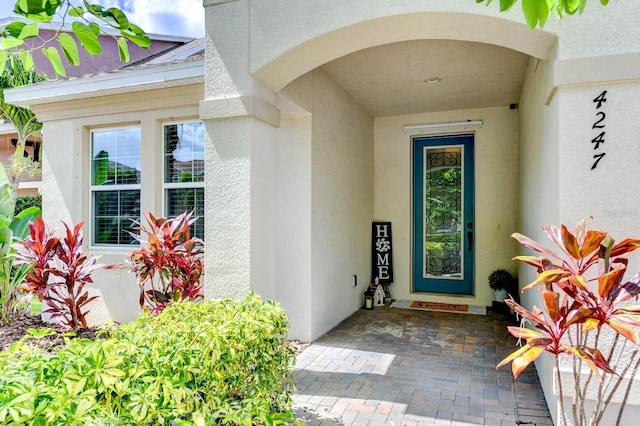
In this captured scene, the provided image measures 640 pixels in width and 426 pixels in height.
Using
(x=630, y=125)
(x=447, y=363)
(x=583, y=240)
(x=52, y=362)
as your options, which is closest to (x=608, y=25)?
(x=630, y=125)

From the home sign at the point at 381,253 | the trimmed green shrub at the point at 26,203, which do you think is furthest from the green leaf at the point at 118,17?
the trimmed green shrub at the point at 26,203

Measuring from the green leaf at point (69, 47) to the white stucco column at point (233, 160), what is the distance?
81.8 inches

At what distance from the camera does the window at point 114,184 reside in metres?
6.07

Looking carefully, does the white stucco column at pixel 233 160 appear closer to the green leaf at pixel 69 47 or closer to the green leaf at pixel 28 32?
the green leaf at pixel 69 47

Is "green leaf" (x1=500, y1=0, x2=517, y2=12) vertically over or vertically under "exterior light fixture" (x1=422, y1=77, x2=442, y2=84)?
under

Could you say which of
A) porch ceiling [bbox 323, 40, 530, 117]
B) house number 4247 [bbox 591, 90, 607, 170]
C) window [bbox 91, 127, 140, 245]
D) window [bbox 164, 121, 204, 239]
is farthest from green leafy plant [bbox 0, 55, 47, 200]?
house number 4247 [bbox 591, 90, 607, 170]

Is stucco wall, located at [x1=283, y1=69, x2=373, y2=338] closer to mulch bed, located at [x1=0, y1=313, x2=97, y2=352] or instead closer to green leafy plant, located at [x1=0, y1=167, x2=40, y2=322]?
mulch bed, located at [x1=0, y1=313, x2=97, y2=352]

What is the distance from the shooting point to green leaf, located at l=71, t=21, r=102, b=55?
1652 millimetres

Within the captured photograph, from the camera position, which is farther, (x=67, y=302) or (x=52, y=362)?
(x=67, y=302)

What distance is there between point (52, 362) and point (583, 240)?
275 cm

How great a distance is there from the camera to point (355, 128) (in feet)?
22.0

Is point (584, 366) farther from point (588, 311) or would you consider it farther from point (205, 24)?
point (205, 24)

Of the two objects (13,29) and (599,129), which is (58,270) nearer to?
(13,29)

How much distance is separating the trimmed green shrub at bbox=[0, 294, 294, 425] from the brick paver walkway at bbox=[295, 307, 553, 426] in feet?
A: 3.20
